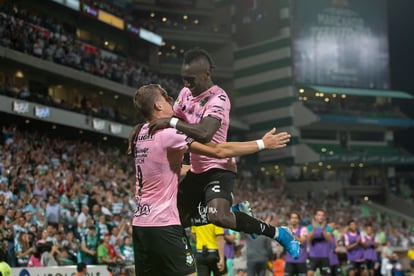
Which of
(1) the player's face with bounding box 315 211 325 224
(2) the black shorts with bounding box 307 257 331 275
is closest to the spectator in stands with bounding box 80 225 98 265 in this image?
(2) the black shorts with bounding box 307 257 331 275

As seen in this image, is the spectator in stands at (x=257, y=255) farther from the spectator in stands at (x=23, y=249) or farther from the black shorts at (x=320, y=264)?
the spectator in stands at (x=23, y=249)

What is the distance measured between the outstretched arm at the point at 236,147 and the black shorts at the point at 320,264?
952 cm

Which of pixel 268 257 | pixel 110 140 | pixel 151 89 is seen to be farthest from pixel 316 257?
pixel 110 140

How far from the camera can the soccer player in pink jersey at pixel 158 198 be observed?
667 centimetres

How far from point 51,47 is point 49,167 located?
12.5 meters

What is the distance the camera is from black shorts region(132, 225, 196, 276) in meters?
6.64

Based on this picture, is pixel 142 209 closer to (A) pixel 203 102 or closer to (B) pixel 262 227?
(A) pixel 203 102

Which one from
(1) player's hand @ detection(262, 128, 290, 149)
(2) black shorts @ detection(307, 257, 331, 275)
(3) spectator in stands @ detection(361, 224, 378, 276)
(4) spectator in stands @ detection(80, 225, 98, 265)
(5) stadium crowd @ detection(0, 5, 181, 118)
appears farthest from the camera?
(5) stadium crowd @ detection(0, 5, 181, 118)

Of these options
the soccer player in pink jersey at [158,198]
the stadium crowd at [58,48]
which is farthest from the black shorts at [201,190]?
the stadium crowd at [58,48]

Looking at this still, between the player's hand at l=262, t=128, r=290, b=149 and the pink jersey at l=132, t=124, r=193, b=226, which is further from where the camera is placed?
the player's hand at l=262, t=128, r=290, b=149

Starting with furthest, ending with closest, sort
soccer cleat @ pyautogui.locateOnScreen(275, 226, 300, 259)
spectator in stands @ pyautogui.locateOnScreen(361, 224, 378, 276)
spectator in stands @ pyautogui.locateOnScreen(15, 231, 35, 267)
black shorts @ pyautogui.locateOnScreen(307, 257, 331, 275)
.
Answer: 1. spectator in stands @ pyautogui.locateOnScreen(361, 224, 378, 276)
2. spectator in stands @ pyautogui.locateOnScreen(15, 231, 35, 267)
3. black shorts @ pyautogui.locateOnScreen(307, 257, 331, 275)
4. soccer cleat @ pyautogui.locateOnScreen(275, 226, 300, 259)

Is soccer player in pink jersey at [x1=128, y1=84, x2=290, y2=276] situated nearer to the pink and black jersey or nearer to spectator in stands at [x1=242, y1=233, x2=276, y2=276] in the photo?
spectator in stands at [x1=242, y1=233, x2=276, y2=276]

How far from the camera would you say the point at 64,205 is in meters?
21.3

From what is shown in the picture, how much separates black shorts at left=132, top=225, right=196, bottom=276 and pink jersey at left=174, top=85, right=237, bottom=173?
1579 millimetres
